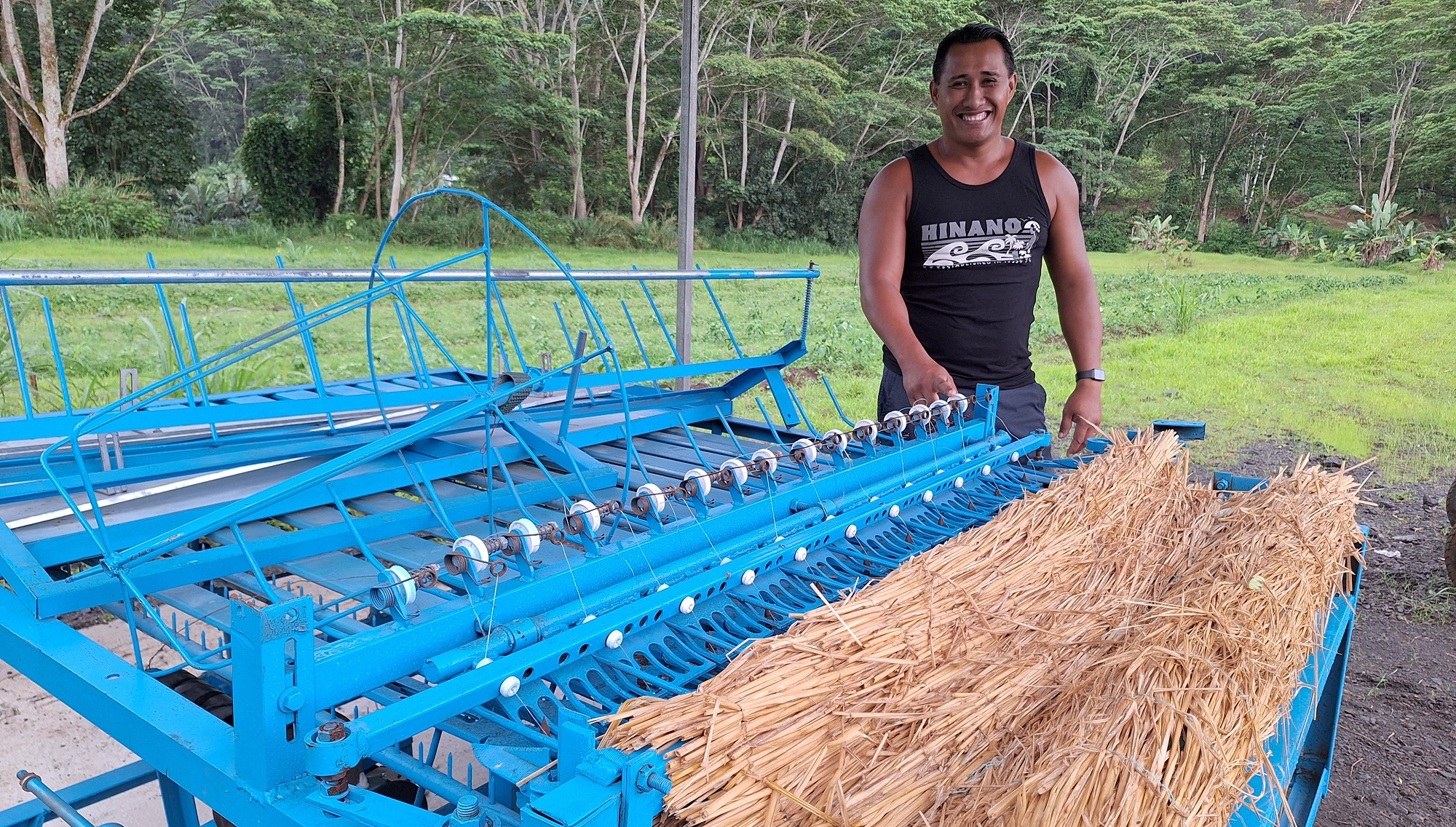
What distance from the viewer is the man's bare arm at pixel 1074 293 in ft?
8.54

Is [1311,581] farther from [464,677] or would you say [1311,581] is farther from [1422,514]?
[1422,514]

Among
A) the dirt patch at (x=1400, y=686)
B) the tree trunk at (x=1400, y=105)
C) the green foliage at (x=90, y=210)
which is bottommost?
the dirt patch at (x=1400, y=686)

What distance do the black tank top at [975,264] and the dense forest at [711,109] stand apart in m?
6.02

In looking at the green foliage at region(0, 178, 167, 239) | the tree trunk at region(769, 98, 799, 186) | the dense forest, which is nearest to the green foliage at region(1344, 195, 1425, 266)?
the dense forest

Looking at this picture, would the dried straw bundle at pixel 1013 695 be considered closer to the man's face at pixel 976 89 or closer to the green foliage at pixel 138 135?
the man's face at pixel 976 89

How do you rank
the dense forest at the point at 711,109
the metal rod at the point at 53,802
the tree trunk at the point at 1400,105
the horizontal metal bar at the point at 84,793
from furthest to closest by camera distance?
the tree trunk at the point at 1400,105
the dense forest at the point at 711,109
the horizontal metal bar at the point at 84,793
the metal rod at the point at 53,802

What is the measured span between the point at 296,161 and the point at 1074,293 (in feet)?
27.6

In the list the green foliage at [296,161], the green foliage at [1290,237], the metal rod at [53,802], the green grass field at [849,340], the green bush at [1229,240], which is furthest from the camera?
the green bush at [1229,240]

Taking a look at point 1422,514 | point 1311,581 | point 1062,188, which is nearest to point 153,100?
point 1062,188

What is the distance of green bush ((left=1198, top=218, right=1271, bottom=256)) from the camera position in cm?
1623

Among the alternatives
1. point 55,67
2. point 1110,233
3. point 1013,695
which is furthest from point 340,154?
point 1110,233

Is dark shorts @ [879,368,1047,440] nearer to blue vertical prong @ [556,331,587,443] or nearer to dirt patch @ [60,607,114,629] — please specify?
blue vertical prong @ [556,331,587,443]

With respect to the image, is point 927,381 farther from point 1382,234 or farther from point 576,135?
point 1382,234

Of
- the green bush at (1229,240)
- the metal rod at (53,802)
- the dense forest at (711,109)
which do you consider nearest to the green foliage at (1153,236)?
the dense forest at (711,109)
